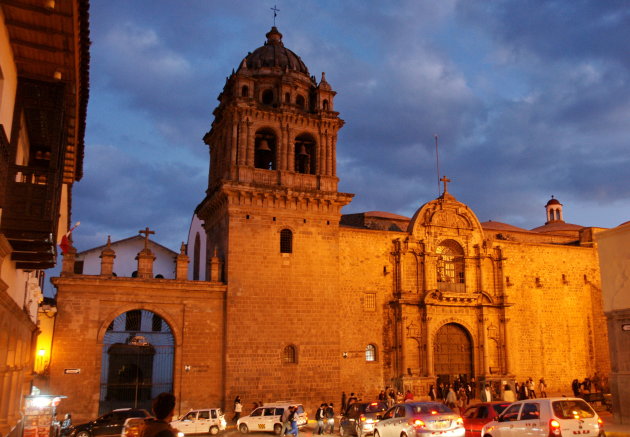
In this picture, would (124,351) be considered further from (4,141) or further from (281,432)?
(4,141)

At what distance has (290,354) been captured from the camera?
26.8m

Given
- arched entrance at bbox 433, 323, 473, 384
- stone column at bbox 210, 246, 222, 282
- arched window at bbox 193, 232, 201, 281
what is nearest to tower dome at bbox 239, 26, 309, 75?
stone column at bbox 210, 246, 222, 282

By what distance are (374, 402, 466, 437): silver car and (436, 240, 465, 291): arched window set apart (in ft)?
51.8

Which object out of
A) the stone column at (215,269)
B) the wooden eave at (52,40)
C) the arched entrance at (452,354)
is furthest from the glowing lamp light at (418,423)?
the arched entrance at (452,354)

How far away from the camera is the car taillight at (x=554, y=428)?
1214cm

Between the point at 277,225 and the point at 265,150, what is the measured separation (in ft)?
12.1

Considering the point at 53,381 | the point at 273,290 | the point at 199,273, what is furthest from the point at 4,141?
the point at 199,273

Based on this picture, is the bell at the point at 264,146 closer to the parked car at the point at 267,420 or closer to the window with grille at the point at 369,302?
the window with grille at the point at 369,302

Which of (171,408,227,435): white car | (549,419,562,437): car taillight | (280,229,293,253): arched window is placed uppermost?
(280,229,293,253): arched window

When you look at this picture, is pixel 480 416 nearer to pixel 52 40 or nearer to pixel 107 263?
pixel 52 40

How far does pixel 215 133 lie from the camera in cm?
3131

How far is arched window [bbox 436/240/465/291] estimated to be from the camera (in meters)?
31.5

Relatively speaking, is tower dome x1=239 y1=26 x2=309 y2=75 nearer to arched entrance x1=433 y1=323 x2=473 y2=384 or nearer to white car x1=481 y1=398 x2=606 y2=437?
arched entrance x1=433 y1=323 x2=473 y2=384

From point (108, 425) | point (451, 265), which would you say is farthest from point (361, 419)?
point (451, 265)
